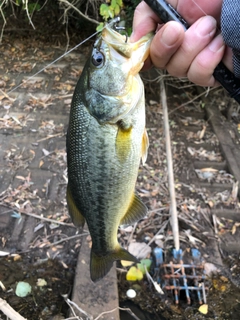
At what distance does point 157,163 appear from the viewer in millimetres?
4828

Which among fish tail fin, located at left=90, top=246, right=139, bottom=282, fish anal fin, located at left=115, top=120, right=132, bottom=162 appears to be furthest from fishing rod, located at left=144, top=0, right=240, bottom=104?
fish tail fin, located at left=90, top=246, right=139, bottom=282

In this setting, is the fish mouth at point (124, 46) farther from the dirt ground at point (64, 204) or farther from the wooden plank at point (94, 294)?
the dirt ground at point (64, 204)

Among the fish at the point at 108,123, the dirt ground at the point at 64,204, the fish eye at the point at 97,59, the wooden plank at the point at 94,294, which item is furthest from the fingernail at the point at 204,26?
the dirt ground at the point at 64,204

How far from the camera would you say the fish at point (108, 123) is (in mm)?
1652

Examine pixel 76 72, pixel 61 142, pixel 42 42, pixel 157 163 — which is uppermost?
pixel 157 163

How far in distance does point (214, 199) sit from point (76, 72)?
4.23m

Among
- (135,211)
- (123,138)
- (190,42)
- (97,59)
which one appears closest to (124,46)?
(97,59)

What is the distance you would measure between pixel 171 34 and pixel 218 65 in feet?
1.11

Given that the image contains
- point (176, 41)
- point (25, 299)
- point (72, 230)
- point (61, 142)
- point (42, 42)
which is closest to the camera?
point (176, 41)

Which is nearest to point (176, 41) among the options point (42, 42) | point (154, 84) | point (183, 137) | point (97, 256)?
point (97, 256)

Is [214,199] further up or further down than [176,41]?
further down

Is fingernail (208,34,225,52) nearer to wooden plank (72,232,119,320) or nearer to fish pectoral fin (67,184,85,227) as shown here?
fish pectoral fin (67,184,85,227)

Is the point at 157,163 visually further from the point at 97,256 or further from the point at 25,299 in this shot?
the point at 97,256

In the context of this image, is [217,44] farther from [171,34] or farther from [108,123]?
[108,123]
